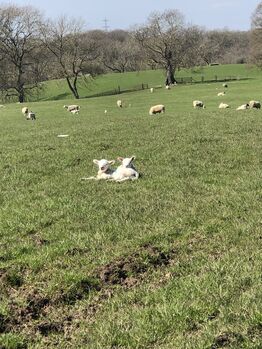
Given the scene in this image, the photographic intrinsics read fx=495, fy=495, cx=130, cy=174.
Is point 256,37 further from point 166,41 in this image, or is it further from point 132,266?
point 132,266

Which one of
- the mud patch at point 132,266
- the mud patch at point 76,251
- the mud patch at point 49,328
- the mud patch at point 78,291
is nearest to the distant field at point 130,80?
the mud patch at point 76,251

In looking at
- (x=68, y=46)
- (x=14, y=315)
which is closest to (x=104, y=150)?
(x=14, y=315)

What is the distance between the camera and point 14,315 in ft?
18.3

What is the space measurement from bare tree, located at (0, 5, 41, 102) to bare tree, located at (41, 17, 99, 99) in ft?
7.39

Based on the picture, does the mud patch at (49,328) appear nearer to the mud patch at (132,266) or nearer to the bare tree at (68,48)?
the mud patch at (132,266)

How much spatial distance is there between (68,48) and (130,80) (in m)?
26.5

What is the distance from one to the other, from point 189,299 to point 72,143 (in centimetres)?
1329

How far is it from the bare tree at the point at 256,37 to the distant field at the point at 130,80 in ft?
59.1

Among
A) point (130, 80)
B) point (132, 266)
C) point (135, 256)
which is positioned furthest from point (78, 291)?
point (130, 80)

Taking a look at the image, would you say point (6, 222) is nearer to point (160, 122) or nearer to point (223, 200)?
point (223, 200)

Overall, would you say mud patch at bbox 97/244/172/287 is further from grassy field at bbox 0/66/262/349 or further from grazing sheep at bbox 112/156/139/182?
grazing sheep at bbox 112/156/139/182

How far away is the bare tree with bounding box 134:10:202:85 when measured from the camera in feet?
259

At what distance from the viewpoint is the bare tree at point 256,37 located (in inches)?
2849

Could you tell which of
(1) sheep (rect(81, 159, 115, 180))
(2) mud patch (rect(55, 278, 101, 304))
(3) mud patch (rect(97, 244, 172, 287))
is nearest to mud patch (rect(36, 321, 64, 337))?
(2) mud patch (rect(55, 278, 101, 304))
